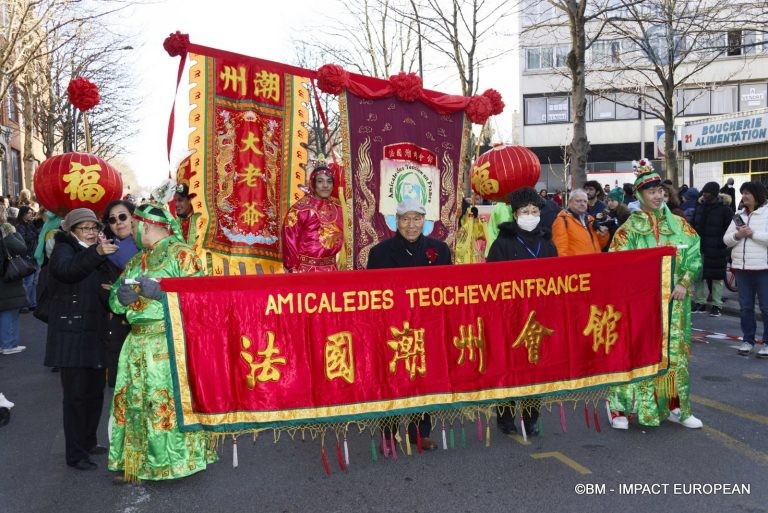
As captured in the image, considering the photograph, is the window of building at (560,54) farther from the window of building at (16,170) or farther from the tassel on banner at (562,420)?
the tassel on banner at (562,420)

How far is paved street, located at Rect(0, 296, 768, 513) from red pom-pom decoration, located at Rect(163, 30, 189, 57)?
3.13 m

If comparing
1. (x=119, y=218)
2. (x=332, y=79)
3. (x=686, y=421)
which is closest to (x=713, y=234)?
(x=686, y=421)

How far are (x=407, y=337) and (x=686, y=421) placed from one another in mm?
2311

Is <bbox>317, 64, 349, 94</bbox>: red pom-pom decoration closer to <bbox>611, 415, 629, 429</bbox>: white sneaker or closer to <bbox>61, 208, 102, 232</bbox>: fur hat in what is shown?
<bbox>61, 208, 102, 232</bbox>: fur hat

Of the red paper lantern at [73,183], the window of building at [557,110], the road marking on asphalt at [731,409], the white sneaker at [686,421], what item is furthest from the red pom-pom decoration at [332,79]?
the window of building at [557,110]

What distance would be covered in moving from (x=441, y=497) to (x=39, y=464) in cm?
283

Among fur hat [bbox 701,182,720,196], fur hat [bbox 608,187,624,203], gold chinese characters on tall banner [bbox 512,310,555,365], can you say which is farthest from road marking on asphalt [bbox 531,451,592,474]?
fur hat [bbox 701,182,720,196]

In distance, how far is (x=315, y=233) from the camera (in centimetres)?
593

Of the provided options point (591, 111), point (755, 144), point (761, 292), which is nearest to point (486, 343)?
point (761, 292)

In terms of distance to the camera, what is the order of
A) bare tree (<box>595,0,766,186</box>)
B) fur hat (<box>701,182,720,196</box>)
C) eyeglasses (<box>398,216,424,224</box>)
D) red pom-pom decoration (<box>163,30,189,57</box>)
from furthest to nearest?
bare tree (<box>595,0,766,186</box>) → fur hat (<box>701,182,720,196</box>) → red pom-pom decoration (<box>163,30,189,57</box>) → eyeglasses (<box>398,216,424,224</box>)

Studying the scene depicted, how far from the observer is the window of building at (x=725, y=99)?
3760cm

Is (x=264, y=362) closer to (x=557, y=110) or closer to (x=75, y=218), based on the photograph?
(x=75, y=218)

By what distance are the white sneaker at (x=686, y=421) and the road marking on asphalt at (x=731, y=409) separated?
44cm

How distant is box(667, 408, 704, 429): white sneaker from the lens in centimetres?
502
